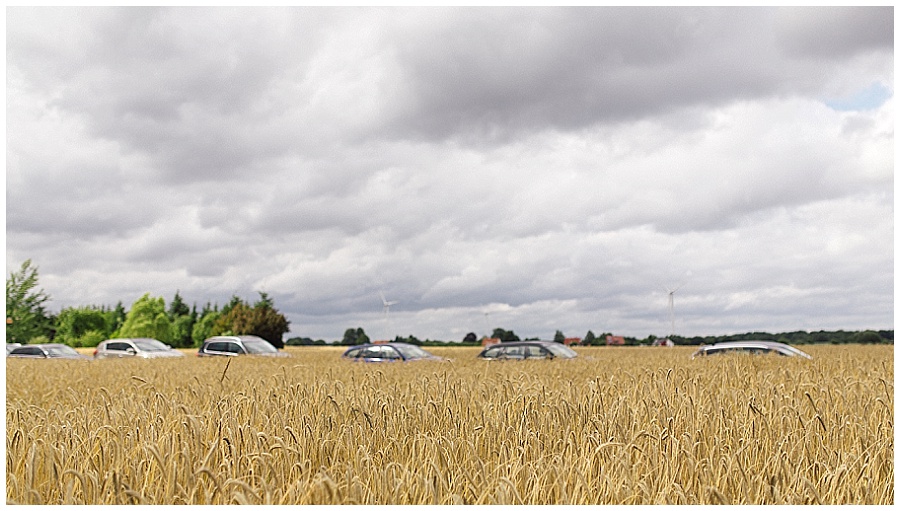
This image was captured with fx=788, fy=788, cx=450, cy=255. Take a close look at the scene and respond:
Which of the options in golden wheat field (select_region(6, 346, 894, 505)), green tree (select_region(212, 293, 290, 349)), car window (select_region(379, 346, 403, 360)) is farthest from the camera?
green tree (select_region(212, 293, 290, 349))

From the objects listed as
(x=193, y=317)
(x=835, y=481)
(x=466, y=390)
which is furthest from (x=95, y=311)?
(x=835, y=481)

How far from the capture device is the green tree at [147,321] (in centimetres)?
6309

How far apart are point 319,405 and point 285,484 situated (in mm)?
2599

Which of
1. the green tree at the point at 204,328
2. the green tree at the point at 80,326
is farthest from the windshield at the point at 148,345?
the green tree at the point at 80,326

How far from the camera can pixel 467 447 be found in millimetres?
5762

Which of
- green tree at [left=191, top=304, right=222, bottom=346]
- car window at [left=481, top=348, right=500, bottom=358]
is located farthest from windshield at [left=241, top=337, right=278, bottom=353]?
green tree at [left=191, top=304, right=222, bottom=346]

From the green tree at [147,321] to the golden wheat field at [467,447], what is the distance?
56274 millimetres

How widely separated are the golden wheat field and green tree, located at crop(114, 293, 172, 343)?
56.3 meters

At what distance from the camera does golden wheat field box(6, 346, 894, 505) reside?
446 cm

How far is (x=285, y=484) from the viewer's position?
4852mm

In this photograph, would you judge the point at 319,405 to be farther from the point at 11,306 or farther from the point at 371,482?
the point at 11,306

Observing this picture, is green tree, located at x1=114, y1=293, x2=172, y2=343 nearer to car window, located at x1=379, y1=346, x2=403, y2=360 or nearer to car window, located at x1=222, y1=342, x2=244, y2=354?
car window, located at x1=222, y1=342, x2=244, y2=354

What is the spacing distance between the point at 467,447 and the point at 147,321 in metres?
62.3

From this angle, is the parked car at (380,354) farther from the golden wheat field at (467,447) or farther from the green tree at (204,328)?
the green tree at (204,328)
